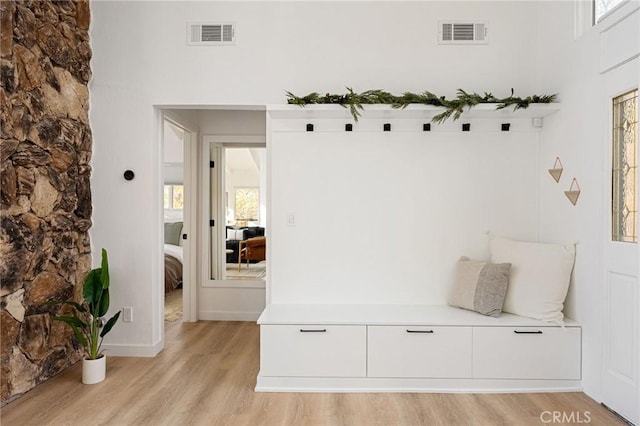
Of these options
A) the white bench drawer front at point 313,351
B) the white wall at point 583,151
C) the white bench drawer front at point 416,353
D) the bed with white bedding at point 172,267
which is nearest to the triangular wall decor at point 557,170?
the white wall at point 583,151

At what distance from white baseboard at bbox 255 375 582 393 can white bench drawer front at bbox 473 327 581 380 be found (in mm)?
48

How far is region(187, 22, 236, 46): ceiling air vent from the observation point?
11.2 ft

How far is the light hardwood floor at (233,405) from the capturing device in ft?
8.00

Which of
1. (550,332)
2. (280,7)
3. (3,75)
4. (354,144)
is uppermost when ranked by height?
(280,7)

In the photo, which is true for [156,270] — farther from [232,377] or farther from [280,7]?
[280,7]

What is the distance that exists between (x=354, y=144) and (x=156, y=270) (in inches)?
77.8

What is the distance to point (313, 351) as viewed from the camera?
2846mm

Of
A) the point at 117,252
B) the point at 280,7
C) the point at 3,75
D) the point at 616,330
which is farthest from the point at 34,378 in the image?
the point at 616,330

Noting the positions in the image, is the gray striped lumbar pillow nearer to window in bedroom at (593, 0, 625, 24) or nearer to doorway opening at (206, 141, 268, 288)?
window in bedroom at (593, 0, 625, 24)

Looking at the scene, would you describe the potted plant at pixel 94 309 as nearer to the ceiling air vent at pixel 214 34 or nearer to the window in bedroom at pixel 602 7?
the ceiling air vent at pixel 214 34

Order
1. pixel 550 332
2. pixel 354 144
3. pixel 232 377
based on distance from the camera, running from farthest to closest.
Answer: pixel 354 144 → pixel 232 377 → pixel 550 332

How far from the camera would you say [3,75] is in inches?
100

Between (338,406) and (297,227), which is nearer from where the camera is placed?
(338,406)

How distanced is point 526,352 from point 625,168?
52.1 inches
